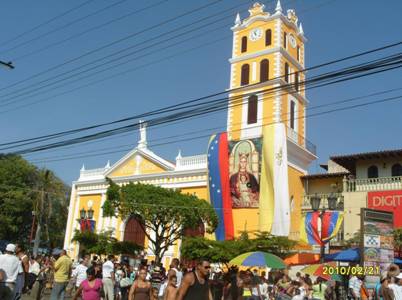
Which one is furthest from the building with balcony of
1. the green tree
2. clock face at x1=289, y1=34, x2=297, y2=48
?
clock face at x1=289, y1=34, x2=297, y2=48

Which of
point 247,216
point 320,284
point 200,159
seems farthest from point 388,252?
point 200,159

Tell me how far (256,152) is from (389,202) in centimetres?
927

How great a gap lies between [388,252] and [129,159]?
2902 centimetres

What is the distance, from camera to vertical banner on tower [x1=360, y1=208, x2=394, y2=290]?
1323cm

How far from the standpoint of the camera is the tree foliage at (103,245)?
3181cm

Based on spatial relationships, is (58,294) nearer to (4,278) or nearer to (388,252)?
(4,278)

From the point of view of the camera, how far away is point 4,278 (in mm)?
9273

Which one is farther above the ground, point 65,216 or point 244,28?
point 244,28

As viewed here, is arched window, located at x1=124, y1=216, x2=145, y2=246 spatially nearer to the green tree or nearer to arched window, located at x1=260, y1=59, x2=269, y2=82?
the green tree

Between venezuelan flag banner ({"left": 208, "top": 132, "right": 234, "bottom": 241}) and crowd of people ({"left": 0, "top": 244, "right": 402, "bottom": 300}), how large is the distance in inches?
482

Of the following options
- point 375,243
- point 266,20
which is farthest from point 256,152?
point 375,243

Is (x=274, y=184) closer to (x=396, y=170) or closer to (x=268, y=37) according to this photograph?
(x=396, y=170)

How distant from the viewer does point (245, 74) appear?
3653 centimetres
